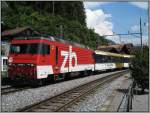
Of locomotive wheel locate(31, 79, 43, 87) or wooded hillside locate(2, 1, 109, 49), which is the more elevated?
wooded hillside locate(2, 1, 109, 49)

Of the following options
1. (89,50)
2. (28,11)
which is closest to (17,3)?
(28,11)

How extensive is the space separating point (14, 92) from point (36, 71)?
267 centimetres

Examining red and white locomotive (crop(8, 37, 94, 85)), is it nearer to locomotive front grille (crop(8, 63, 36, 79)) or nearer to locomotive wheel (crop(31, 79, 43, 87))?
locomotive front grille (crop(8, 63, 36, 79))

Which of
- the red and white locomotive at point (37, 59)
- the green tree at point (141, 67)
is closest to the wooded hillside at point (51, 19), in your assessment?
the red and white locomotive at point (37, 59)

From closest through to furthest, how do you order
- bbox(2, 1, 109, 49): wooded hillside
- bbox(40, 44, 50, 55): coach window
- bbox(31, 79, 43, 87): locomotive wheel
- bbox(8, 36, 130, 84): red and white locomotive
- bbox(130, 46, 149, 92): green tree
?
bbox(130, 46, 149, 92): green tree
bbox(8, 36, 130, 84): red and white locomotive
bbox(31, 79, 43, 87): locomotive wheel
bbox(40, 44, 50, 55): coach window
bbox(2, 1, 109, 49): wooded hillside

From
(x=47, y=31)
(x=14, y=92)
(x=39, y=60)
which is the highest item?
(x=47, y=31)

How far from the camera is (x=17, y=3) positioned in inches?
3393

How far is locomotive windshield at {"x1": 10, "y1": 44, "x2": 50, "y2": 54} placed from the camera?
2102cm

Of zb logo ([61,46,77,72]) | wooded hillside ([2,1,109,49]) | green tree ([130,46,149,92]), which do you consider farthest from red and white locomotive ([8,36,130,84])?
wooded hillside ([2,1,109,49])

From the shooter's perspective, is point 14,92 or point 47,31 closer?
point 14,92

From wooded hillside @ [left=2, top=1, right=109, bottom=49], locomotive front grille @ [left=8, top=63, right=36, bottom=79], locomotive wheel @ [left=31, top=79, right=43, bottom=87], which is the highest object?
wooded hillside @ [left=2, top=1, right=109, bottom=49]

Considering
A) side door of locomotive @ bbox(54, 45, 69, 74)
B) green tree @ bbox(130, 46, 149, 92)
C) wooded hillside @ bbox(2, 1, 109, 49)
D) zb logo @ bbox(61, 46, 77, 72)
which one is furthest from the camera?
wooded hillside @ bbox(2, 1, 109, 49)

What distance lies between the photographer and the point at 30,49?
2122cm

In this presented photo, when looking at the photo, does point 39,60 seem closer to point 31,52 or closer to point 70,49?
point 31,52
